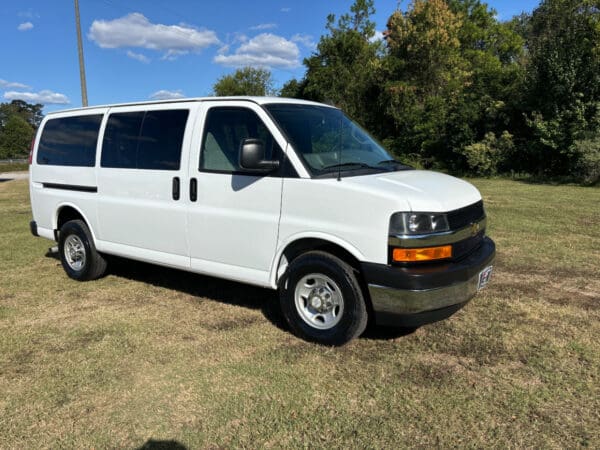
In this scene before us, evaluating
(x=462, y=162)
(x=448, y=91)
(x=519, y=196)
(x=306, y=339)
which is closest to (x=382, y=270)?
(x=306, y=339)

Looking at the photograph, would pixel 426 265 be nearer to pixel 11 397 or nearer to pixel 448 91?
pixel 11 397

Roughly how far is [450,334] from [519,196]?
10533 mm

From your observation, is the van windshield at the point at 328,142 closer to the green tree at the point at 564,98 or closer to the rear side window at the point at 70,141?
the rear side window at the point at 70,141

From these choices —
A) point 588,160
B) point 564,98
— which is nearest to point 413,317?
point 588,160

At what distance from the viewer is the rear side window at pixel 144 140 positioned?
4660 millimetres

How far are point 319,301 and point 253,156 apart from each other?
1.32 m

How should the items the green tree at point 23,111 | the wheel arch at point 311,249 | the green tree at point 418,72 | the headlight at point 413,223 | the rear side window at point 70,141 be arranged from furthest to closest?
the green tree at point 23,111
the green tree at point 418,72
the rear side window at point 70,141
the wheel arch at point 311,249
the headlight at point 413,223

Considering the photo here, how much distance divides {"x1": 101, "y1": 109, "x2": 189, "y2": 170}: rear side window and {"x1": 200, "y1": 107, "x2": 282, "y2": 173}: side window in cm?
33

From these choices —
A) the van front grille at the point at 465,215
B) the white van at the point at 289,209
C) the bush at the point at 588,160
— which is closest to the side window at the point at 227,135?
the white van at the point at 289,209

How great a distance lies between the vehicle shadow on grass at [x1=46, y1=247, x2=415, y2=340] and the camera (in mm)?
4324

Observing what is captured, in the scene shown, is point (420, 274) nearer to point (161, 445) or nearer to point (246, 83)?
point (161, 445)

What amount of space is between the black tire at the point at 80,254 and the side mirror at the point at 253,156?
9.39 feet

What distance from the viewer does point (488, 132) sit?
21.3 metres

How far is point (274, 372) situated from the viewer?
3545 millimetres
